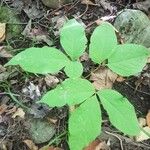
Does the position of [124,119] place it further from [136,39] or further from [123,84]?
[136,39]

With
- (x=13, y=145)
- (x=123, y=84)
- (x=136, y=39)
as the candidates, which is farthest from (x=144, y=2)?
(x=13, y=145)

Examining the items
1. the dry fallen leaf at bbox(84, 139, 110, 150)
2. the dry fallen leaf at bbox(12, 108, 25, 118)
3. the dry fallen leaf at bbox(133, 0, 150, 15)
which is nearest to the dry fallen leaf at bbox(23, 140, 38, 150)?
the dry fallen leaf at bbox(12, 108, 25, 118)

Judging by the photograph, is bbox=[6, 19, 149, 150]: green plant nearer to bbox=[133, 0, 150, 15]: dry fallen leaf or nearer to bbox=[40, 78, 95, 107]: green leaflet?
bbox=[40, 78, 95, 107]: green leaflet

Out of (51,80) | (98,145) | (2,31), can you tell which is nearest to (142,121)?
(98,145)

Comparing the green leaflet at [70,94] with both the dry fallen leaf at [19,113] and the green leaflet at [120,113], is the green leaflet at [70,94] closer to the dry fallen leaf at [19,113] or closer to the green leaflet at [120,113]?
the green leaflet at [120,113]

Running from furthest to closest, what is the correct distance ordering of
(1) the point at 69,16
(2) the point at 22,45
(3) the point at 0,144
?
1. (1) the point at 69,16
2. (2) the point at 22,45
3. (3) the point at 0,144

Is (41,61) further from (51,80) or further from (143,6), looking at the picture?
(143,6)
